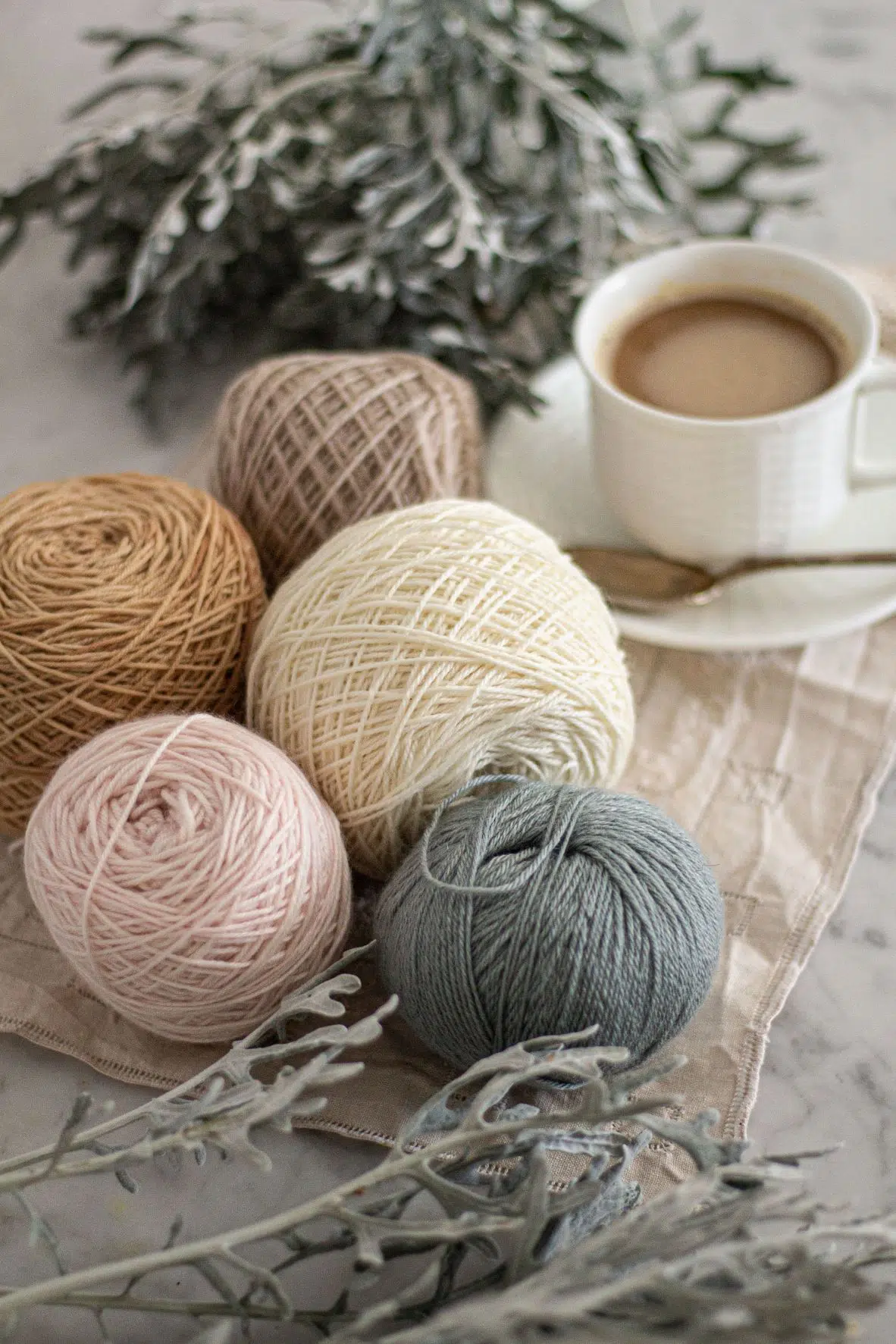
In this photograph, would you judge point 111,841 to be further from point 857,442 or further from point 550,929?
point 857,442

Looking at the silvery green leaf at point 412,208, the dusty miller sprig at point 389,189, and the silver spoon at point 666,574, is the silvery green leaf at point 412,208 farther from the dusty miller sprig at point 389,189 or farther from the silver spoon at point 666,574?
the silver spoon at point 666,574

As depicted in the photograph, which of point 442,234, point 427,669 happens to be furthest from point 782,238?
point 427,669

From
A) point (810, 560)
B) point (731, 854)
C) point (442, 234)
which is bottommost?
point (731, 854)

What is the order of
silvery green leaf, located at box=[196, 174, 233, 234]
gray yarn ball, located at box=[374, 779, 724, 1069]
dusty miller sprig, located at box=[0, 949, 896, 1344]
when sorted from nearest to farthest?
dusty miller sprig, located at box=[0, 949, 896, 1344]
gray yarn ball, located at box=[374, 779, 724, 1069]
silvery green leaf, located at box=[196, 174, 233, 234]

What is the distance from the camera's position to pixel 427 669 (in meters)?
0.60

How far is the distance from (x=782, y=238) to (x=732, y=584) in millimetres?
421

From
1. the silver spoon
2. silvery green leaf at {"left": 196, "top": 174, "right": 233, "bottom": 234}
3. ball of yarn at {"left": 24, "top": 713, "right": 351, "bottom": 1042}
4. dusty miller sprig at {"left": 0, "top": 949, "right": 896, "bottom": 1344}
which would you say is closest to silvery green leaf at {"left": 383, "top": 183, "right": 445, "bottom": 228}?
silvery green leaf at {"left": 196, "top": 174, "right": 233, "bottom": 234}

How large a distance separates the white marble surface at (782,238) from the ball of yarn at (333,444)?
0.71 feet

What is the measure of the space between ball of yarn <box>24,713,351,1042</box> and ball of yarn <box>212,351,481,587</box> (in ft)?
0.56

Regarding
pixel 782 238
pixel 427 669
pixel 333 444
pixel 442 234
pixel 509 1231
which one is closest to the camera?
pixel 509 1231

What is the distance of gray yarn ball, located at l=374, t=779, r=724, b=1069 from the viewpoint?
539 millimetres

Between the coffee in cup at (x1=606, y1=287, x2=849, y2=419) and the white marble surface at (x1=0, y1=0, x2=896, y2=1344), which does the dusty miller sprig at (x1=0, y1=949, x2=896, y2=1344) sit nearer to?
the white marble surface at (x1=0, y1=0, x2=896, y2=1344)

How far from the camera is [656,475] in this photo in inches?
28.6

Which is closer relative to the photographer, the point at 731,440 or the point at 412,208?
the point at 731,440
